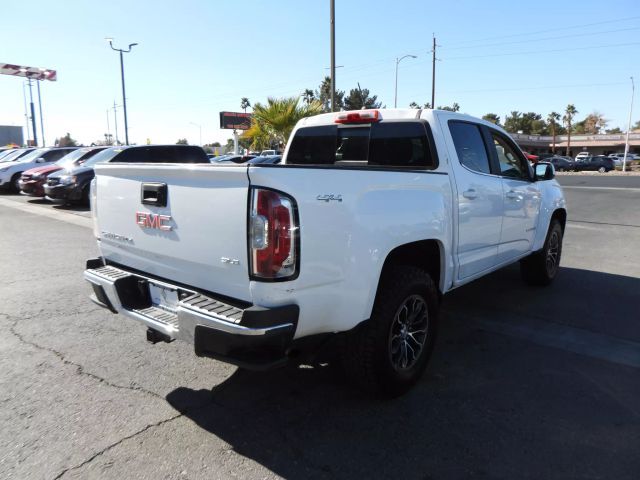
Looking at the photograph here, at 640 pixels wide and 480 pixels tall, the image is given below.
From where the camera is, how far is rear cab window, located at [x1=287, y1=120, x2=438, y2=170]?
400 cm

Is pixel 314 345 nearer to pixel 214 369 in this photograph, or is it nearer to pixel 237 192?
pixel 237 192

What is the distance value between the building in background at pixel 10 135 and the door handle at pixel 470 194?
270ft

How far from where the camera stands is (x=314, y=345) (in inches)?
106

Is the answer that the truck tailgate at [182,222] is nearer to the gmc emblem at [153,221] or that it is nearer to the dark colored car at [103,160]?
the gmc emblem at [153,221]

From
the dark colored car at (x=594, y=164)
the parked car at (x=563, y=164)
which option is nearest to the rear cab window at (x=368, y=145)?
the parked car at (x=563, y=164)

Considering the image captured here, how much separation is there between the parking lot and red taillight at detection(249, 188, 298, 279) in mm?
1045

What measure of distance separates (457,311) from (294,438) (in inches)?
112

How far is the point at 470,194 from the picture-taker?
3934 mm

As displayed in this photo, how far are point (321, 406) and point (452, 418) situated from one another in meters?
0.83

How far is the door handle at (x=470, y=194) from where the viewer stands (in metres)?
3.85

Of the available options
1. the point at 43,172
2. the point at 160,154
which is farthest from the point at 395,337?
the point at 43,172

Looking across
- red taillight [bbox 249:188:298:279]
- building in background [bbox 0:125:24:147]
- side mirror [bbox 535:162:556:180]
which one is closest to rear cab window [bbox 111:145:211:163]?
side mirror [bbox 535:162:556:180]

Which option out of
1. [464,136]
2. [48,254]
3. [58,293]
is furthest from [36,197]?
[464,136]

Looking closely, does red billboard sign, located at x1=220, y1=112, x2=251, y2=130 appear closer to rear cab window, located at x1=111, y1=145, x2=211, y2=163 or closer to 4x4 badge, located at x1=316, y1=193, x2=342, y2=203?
rear cab window, located at x1=111, y1=145, x2=211, y2=163
